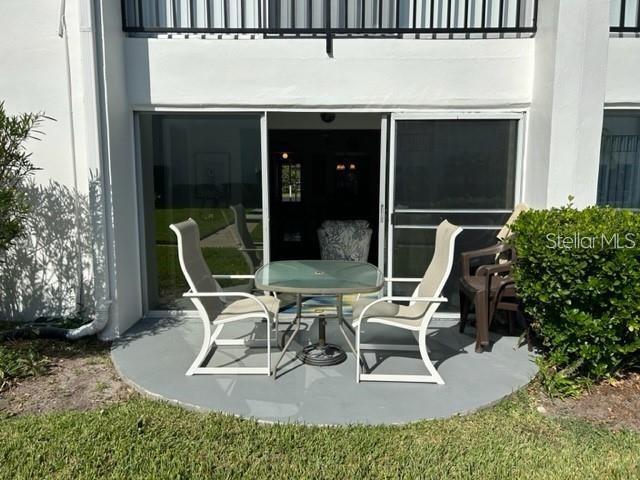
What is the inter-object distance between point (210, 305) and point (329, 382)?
1085 mm

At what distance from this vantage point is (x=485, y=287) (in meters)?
3.87

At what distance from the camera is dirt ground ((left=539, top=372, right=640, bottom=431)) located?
2896 mm

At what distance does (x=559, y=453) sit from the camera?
8.22 feet

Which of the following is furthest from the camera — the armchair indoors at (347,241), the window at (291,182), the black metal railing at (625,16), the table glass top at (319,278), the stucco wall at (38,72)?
the window at (291,182)

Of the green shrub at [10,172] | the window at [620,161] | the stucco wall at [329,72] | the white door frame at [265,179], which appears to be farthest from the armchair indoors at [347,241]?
the green shrub at [10,172]

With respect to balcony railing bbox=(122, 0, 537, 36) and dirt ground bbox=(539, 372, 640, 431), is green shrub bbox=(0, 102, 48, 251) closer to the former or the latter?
balcony railing bbox=(122, 0, 537, 36)

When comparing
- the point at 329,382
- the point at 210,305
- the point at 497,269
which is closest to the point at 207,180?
the point at 210,305

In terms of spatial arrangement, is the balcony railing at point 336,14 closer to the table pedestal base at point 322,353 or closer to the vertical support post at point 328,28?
the vertical support post at point 328,28

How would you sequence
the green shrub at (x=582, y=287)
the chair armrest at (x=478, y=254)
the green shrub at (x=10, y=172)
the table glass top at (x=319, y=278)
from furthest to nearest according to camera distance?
the chair armrest at (x=478, y=254) → the green shrub at (x=10, y=172) → the table glass top at (x=319, y=278) → the green shrub at (x=582, y=287)

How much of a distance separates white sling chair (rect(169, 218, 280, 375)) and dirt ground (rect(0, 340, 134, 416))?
59cm

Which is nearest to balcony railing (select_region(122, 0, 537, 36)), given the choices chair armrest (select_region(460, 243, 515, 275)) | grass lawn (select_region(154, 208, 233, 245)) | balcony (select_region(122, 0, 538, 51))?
balcony (select_region(122, 0, 538, 51))

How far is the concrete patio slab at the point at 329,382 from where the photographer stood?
292 centimetres

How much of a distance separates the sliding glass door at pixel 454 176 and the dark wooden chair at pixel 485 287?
1.04 feet

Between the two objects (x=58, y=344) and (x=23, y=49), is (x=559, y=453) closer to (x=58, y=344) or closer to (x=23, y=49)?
(x=58, y=344)
